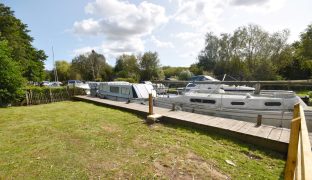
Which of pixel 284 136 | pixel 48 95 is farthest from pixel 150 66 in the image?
pixel 284 136

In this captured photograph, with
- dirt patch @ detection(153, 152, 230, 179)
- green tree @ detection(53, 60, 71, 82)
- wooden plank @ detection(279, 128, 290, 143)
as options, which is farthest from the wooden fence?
green tree @ detection(53, 60, 71, 82)

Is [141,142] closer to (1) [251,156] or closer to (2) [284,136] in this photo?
(1) [251,156]

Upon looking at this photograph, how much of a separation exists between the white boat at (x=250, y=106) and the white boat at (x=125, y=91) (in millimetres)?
3463

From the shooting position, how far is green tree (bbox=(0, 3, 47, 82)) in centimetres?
2055

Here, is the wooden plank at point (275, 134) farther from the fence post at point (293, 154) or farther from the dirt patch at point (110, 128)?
the dirt patch at point (110, 128)

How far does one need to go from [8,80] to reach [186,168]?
13.4 metres

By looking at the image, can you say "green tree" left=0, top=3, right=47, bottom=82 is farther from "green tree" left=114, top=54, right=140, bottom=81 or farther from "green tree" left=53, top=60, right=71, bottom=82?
"green tree" left=53, top=60, right=71, bottom=82

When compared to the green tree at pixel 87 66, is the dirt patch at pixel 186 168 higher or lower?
lower

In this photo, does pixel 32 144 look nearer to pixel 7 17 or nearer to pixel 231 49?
pixel 7 17

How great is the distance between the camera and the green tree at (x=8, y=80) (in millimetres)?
12008

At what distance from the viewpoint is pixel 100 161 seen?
14.0 ft

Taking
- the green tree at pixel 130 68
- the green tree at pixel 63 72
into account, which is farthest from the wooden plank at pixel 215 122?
the green tree at pixel 63 72

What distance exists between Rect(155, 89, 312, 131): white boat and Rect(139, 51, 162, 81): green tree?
3073cm

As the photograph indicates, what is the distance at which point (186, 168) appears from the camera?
397 centimetres
